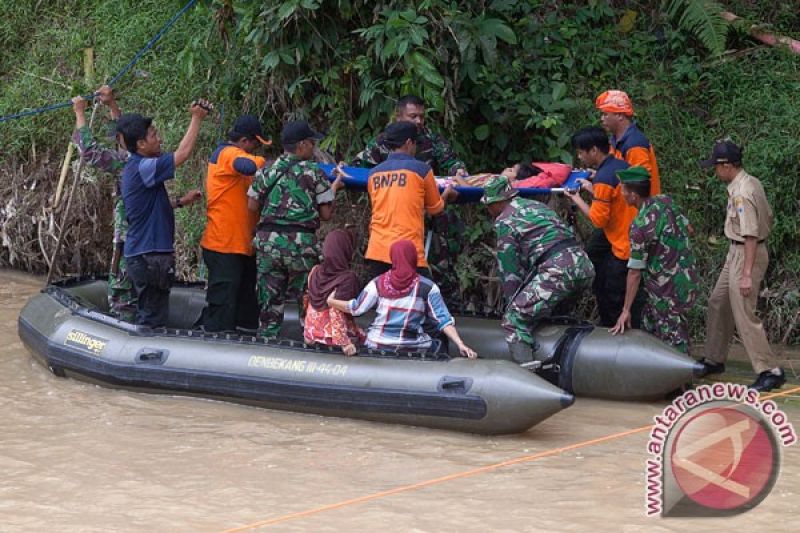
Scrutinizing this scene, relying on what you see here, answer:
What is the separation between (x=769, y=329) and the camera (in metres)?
8.74

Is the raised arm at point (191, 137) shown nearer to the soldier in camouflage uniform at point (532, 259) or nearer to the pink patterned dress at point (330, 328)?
the pink patterned dress at point (330, 328)

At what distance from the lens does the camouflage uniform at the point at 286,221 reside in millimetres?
8016

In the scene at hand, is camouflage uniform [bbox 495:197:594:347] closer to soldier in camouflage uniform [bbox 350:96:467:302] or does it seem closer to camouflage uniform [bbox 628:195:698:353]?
camouflage uniform [bbox 628:195:698:353]

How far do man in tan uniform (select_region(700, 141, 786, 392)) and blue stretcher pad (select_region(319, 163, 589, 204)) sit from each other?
86 centimetres

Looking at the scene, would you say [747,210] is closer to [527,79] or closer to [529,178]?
[529,178]

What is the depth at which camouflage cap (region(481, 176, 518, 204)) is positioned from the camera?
7559 mm

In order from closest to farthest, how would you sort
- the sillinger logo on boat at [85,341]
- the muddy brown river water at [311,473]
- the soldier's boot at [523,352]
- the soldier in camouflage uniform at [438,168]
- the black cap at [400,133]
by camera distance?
the muddy brown river water at [311,473] → the soldier's boot at [523,352] → the black cap at [400,133] → the sillinger logo on boat at [85,341] → the soldier in camouflage uniform at [438,168]

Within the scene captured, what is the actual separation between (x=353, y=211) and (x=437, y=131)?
1.18m

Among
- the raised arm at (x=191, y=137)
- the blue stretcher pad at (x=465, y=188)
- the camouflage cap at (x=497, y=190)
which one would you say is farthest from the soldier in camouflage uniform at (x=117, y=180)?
the camouflage cap at (x=497, y=190)

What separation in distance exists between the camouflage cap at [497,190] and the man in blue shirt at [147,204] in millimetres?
1917

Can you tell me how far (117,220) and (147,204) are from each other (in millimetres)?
456

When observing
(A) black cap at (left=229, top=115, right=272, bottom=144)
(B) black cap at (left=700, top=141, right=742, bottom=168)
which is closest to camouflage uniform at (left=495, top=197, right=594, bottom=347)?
(B) black cap at (left=700, top=141, right=742, bottom=168)

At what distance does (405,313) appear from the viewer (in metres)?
7.20

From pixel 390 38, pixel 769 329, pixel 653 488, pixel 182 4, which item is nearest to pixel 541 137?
pixel 390 38
